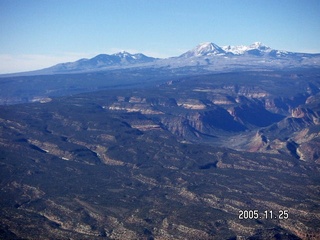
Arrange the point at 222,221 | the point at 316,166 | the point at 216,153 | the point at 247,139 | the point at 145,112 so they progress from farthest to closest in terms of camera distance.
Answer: the point at 145,112, the point at 247,139, the point at 216,153, the point at 316,166, the point at 222,221

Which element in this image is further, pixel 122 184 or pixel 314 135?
pixel 314 135

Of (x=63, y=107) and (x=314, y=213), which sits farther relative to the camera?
(x=63, y=107)

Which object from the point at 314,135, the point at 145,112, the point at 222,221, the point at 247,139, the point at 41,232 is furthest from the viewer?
the point at 145,112

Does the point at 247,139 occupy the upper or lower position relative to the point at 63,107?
lower

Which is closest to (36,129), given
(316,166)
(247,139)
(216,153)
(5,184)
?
(5,184)

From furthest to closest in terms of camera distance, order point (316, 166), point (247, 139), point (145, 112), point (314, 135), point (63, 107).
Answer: point (145, 112) < point (63, 107) < point (247, 139) < point (314, 135) < point (316, 166)

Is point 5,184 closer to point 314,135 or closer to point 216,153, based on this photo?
point 216,153

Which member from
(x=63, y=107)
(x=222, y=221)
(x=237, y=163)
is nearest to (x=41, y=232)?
(x=222, y=221)

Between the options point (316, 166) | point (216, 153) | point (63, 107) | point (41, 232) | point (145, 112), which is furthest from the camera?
point (145, 112)

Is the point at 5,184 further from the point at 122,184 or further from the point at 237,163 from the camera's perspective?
the point at 237,163
